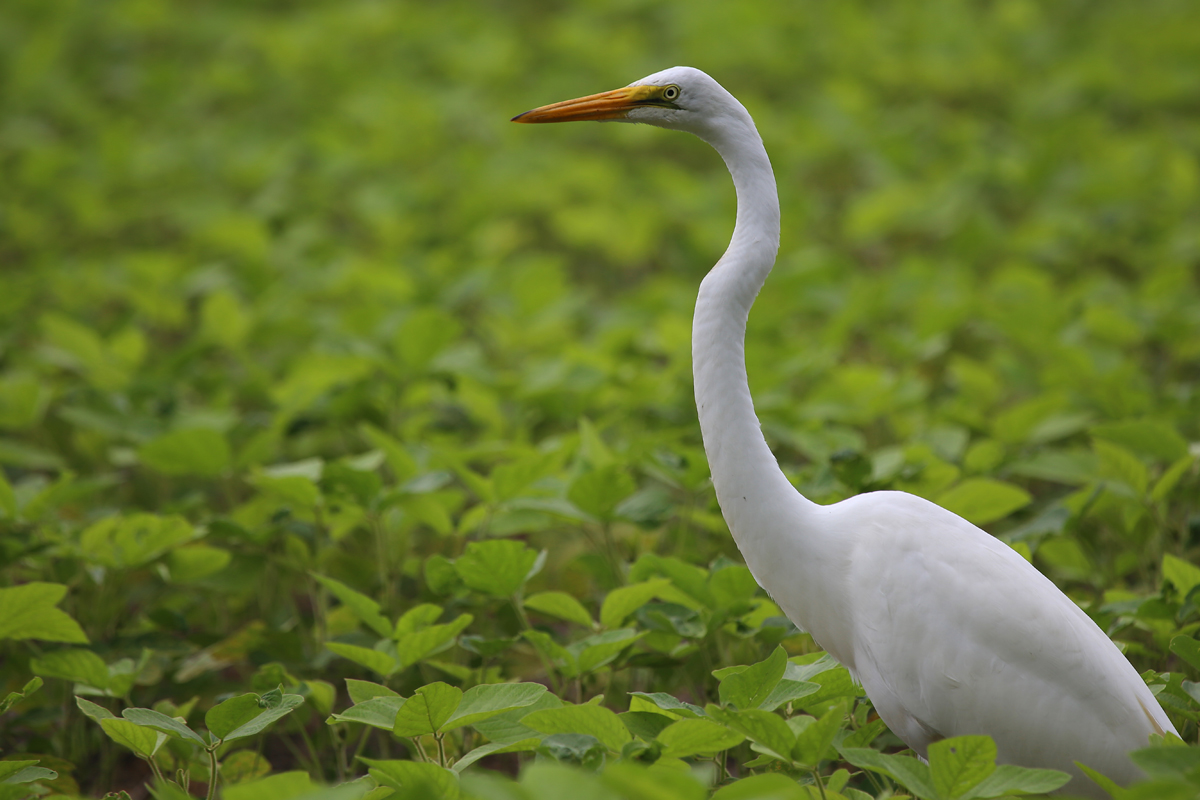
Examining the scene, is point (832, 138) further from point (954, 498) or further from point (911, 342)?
point (954, 498)

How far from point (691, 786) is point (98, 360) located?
10.6ft

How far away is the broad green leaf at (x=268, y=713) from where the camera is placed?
5.41 feet

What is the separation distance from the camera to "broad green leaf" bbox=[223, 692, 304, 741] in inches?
64.9

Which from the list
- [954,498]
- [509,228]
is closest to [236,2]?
[509,228]

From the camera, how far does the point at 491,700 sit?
1667mm

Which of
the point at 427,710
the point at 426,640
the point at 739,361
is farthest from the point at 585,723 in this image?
the point at 739,361

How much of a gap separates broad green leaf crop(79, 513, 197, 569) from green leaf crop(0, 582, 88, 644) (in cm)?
32

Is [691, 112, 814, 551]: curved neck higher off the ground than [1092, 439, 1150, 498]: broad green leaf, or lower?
higher

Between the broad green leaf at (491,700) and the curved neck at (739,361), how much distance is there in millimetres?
507

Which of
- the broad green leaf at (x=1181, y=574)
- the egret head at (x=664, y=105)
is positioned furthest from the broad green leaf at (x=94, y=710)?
the broad green leaf at (x=1181, y=574)

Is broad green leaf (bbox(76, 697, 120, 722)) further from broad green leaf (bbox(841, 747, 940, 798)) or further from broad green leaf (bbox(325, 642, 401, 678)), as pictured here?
broad green leaf (bbox(841, 747, 940, 798))

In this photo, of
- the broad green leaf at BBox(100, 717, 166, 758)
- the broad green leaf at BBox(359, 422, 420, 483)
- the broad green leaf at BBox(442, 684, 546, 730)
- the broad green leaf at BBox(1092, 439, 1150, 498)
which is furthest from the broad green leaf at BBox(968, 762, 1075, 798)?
the broad green leaf at BBox(359, 422, 420, 483)

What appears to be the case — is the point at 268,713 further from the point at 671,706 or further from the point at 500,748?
the point at 671,706

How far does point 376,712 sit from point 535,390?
1.83m
